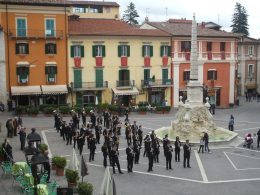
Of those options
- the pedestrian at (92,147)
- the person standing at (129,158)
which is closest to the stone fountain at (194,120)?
the pedestrian at (92,147)

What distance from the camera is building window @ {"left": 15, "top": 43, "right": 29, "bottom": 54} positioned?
150 feet

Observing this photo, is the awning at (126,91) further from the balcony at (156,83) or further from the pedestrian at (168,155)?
the pedestrian at (168,155)

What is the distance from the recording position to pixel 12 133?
103 feet

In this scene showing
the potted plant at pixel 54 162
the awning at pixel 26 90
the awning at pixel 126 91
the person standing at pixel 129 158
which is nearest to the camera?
the potted plant at pixel 54 162

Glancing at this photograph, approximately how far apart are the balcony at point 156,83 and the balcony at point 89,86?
477 cm

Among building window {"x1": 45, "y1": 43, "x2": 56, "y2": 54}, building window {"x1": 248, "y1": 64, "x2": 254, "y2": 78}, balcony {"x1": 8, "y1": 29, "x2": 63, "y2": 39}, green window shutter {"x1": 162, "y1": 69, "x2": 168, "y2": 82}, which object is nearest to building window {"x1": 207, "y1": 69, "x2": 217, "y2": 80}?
green window shutter {"x1": 162, "y1": 69, "x2": 168, "y2": 82}

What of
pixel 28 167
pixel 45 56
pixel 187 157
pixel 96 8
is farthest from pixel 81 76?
pixel 28 167

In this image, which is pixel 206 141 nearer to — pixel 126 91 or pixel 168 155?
pixel 168 155

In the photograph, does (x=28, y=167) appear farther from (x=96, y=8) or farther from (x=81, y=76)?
(x=96, y=8)

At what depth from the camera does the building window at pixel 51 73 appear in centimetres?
4722

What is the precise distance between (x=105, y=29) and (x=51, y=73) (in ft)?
27.7

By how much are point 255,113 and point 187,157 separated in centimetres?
2866

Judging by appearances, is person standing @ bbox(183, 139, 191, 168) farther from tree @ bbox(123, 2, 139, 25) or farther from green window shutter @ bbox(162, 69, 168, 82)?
tree @ bbox(123, 2, 139, 25)

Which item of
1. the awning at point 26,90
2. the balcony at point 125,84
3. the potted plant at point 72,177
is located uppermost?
the balcony at point 125,84
